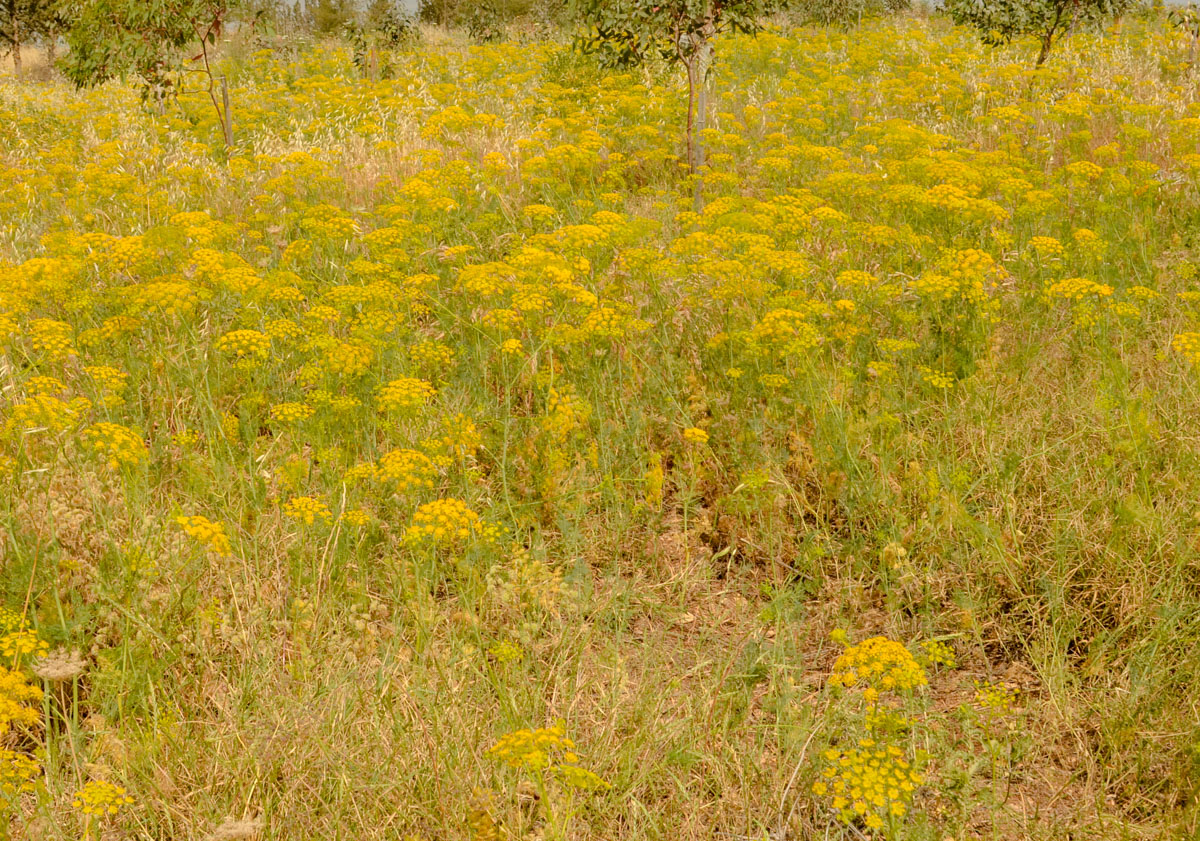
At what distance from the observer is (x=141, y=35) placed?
10023 mm

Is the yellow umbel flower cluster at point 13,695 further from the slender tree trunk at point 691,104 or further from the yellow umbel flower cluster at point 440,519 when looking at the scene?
the slender tree trunk at point 691,104

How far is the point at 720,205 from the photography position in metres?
5.43

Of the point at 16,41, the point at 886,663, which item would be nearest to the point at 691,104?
the point at 886,663

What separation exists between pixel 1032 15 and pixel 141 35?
10579mm

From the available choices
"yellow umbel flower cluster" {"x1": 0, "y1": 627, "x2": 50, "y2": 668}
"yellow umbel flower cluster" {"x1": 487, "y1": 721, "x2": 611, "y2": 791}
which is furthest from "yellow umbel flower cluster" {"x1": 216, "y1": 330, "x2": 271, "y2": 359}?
"yellow umbel flower cluster" {"x1": 487, "y1": 721, "x2": 611, "y2": 791}

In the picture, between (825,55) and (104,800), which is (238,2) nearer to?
(825,55)

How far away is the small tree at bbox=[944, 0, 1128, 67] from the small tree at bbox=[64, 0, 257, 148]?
30.9 ft

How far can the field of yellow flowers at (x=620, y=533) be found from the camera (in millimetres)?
2635

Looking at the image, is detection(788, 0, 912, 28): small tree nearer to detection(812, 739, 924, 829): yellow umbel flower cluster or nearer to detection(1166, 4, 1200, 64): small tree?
detection(1166, 4, 1200, 64): small tree

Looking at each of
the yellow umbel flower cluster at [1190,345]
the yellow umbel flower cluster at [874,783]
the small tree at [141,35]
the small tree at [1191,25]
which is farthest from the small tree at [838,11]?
the yellow umbel flower cluster at [874,783]

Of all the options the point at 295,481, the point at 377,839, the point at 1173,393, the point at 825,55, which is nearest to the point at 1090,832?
the point at 377,839

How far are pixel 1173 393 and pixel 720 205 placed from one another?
2.54m

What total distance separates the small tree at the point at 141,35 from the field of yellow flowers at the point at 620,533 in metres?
4.25

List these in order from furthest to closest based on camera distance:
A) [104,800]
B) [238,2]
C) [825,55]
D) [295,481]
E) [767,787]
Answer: [825,55], [238,2], [295,481], [767,787], [104,800]
